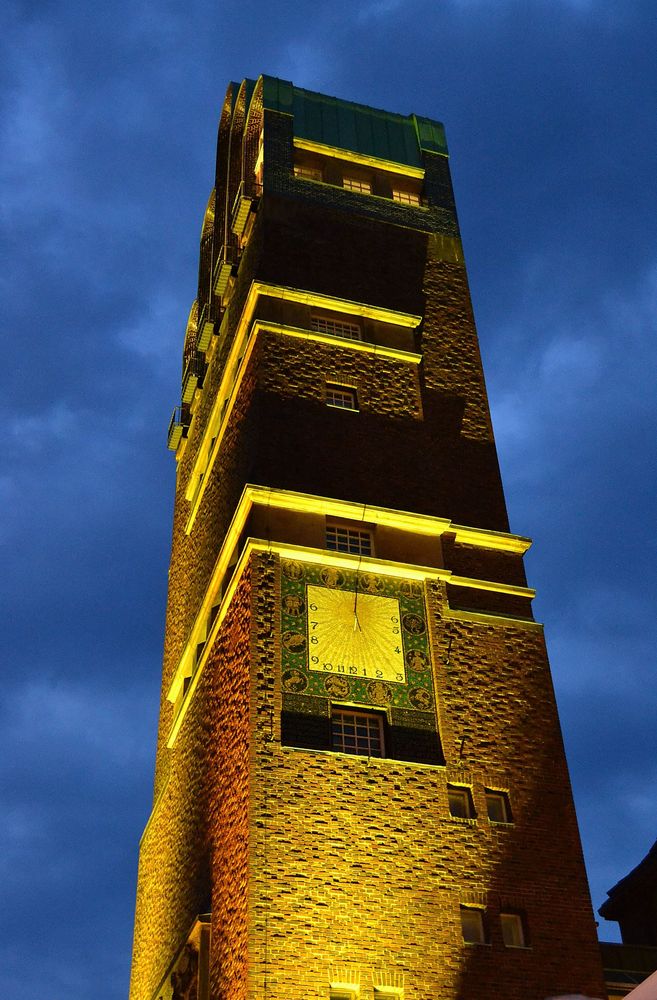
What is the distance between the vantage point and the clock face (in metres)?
30.6

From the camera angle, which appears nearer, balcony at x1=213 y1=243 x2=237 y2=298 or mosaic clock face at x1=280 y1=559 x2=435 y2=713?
mosaic clock face at x1=280 y1=559 x2=435 y2=713

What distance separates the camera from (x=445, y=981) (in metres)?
26.8

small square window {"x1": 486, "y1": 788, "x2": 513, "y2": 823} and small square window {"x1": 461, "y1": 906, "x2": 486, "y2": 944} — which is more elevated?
small square window {"x1": 486, "y1": 788, "x2": 513, "y2": 823}

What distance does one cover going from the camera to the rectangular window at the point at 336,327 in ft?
128

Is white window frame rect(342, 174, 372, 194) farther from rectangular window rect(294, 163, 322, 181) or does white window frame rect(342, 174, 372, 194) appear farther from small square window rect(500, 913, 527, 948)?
small square window rect(500, 913, 527, 948)

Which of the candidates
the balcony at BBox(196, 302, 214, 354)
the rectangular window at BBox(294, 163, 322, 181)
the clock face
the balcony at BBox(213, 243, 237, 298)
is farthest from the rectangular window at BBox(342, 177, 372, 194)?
the clock face

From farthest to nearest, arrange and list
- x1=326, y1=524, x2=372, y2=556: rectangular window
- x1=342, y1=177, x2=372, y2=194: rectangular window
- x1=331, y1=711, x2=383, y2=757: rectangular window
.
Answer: x1=342, y1=177, x2=372, y2=194: rectangular window < x1=326, y1=524, x2=372, y2=556: rectangular window < x1=331, y1=711, x2=383, y2=757: rectangular window

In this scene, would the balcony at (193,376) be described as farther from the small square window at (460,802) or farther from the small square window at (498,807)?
the small square window at (498,807)

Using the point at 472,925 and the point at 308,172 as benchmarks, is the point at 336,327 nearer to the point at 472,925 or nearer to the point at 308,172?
the point at 308,172

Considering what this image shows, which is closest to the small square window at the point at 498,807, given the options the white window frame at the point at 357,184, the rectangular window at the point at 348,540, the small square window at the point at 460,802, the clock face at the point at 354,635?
the small square window at the point at 460,802

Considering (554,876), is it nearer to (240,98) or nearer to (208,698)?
(208,698)

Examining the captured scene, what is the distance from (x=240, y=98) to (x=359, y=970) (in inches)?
1397

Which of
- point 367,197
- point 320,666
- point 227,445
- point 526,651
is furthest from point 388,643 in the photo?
point 367,197

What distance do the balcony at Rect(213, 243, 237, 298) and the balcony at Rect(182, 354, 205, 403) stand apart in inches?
125
